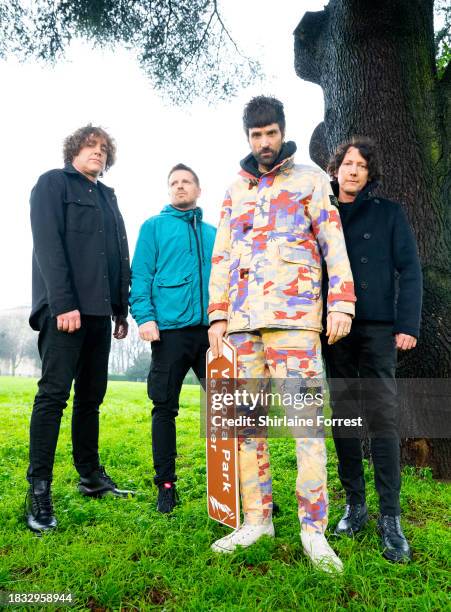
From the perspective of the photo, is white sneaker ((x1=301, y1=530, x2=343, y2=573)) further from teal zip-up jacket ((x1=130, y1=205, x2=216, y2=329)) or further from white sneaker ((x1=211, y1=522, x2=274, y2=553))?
teal zip-up jacket ((x1=130, y1=205, x2=216, y2=329))

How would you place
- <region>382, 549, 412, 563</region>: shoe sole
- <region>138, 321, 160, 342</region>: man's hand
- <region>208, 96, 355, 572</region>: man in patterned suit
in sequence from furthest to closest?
<region>138, 321, 160, 342</region>: man's hand < <region>208, 96, 355, 572</region>: man in patterned suit < <region>382, 549, 412, 563</region>: shoe sole

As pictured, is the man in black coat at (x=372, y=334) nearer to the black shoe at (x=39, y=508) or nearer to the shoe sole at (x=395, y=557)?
the shoe sole at (x=395, y=557)

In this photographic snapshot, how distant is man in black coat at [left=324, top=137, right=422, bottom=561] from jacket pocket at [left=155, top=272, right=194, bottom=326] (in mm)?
1030

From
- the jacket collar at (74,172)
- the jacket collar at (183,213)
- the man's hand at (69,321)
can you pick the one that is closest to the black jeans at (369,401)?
the jacket collar at (183,213)

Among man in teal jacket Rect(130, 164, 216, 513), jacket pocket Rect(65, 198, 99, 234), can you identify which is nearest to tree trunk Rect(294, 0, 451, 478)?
man in teal jacket Rect(130, 164, 216, 513)

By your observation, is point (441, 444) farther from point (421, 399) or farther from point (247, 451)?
point (247, 451)

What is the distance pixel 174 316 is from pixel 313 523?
166 cm

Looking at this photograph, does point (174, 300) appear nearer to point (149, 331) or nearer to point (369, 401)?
point (149, 331)

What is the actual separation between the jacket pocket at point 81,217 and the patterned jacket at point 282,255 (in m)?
1.13

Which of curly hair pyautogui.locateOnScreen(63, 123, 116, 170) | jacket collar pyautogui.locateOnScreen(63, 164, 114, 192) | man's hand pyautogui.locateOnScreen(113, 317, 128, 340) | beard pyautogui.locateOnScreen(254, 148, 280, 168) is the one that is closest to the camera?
beard pyautogui.locateOnScreen(254, 148, 280, 168)

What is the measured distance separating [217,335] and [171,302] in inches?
27.2

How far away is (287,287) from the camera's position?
2883 millimetres

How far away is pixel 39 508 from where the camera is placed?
3287 mm

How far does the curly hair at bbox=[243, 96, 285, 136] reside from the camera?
3.05 m
